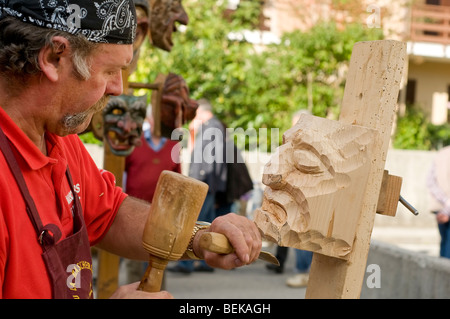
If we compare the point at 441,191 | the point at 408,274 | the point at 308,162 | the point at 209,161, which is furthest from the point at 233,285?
the point at 308,162

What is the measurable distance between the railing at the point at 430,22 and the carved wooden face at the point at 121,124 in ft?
43.3

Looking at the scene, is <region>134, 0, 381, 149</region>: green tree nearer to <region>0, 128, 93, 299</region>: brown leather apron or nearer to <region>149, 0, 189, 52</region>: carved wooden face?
<region>149, 0, 189, 52</region>: carved wooden face

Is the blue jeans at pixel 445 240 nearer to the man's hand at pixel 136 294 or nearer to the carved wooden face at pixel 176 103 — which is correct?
the carved wooden face at pixel 176 103

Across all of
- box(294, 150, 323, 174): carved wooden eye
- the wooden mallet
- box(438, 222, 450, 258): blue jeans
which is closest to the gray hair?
the wooden mallet

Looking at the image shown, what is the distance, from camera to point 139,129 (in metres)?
3.53

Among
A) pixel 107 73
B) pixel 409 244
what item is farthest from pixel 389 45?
pixel 409 244

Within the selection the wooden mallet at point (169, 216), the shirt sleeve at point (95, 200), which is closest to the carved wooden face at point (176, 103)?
the shirt sleeve at point (95, 200)

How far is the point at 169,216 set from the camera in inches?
56.7

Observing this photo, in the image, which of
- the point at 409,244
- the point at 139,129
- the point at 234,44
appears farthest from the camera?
the point at 234,44

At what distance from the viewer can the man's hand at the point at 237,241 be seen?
5.19ft

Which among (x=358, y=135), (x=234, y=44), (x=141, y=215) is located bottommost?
(x=141, y=215)

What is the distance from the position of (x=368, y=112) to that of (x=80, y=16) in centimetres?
80

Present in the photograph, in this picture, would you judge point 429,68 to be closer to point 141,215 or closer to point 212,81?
point 212,81

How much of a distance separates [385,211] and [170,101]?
6.89 feet
